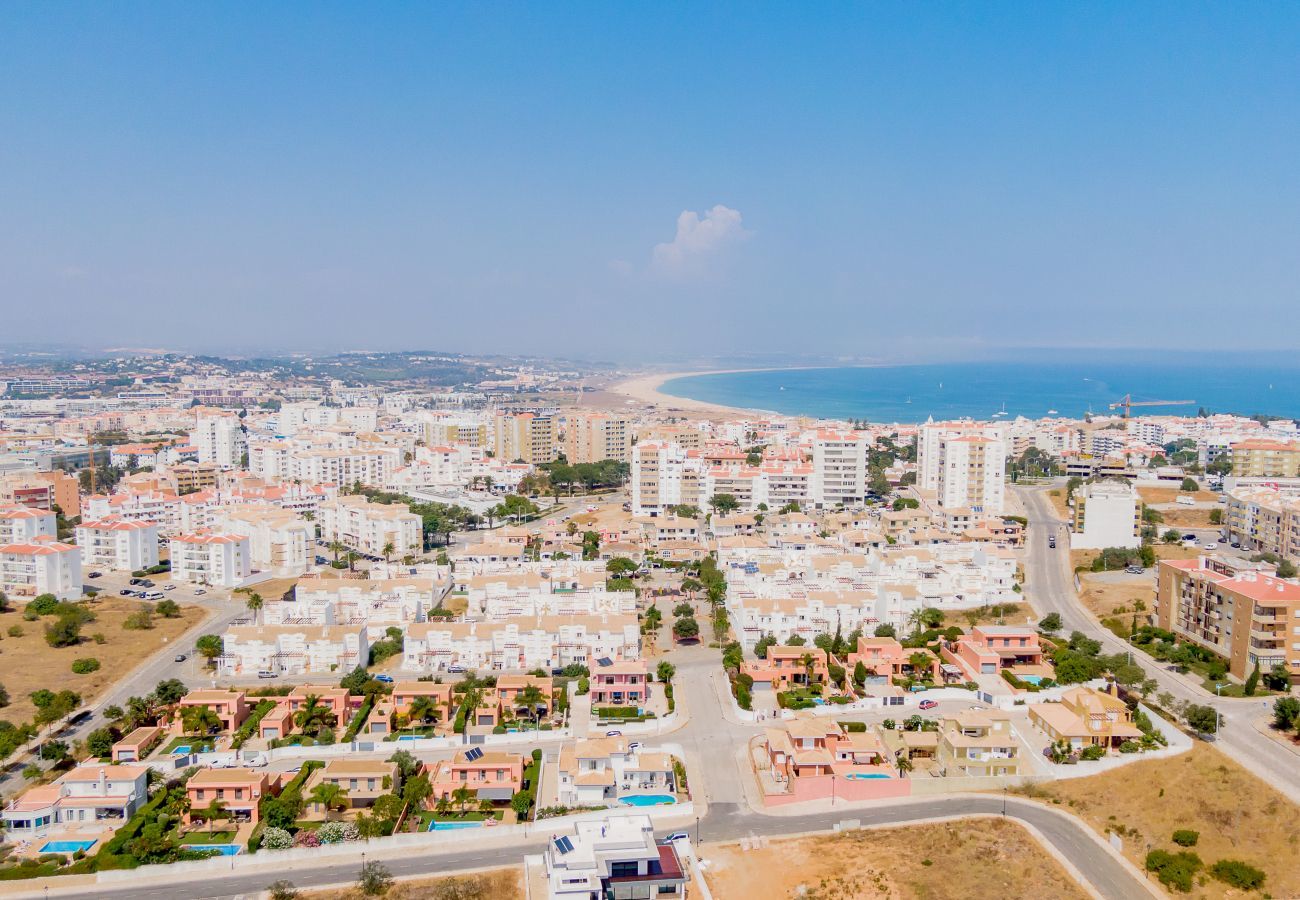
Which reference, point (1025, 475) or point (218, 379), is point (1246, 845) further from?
point (218, 379)

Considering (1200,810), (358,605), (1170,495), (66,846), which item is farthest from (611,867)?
(1170,495)

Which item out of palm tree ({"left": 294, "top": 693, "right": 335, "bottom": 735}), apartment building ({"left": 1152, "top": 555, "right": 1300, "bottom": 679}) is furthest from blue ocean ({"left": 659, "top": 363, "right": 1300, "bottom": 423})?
palm tree ({"left": 294, "top": 693, "right": 335, "bottom": 735})

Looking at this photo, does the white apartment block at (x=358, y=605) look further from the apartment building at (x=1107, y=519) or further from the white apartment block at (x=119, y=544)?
the apartment building at (x=1107, y=519)

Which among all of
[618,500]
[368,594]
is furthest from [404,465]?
[368,594]

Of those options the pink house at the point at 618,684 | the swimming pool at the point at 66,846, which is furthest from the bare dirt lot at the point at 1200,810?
the swimming pool at the point at 66,846

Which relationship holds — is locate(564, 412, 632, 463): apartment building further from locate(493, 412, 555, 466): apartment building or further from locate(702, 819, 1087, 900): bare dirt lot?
locate(702, 819, 1087, 900): bare dirt lot

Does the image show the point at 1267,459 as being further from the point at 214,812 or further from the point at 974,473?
the point at 214,812

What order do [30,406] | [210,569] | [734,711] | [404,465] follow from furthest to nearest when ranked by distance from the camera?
[30,406] < [404,465] < [210,569] < [734,711]
